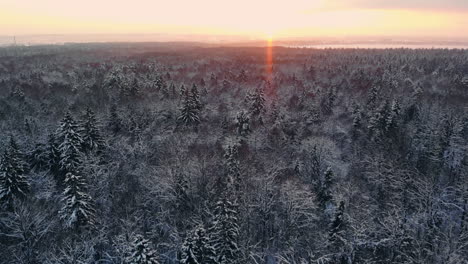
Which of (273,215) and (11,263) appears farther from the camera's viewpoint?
(273,215)

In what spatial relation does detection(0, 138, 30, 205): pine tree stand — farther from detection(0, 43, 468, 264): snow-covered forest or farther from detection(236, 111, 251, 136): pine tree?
detection(236, 111, 251, 136): pine tree

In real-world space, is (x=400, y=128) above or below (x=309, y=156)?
above

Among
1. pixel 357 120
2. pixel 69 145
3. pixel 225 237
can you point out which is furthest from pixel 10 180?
pixel 357 120

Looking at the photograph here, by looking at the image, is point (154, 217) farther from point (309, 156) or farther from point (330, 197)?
point (309, 156)

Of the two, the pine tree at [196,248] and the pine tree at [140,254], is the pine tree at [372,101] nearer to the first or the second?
the pine tree at [196,248]

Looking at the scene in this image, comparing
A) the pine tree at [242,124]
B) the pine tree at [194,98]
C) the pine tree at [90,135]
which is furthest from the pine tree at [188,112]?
the pine tree at [90,135]

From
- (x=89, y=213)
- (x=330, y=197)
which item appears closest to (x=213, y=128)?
(x=330, y=197)
